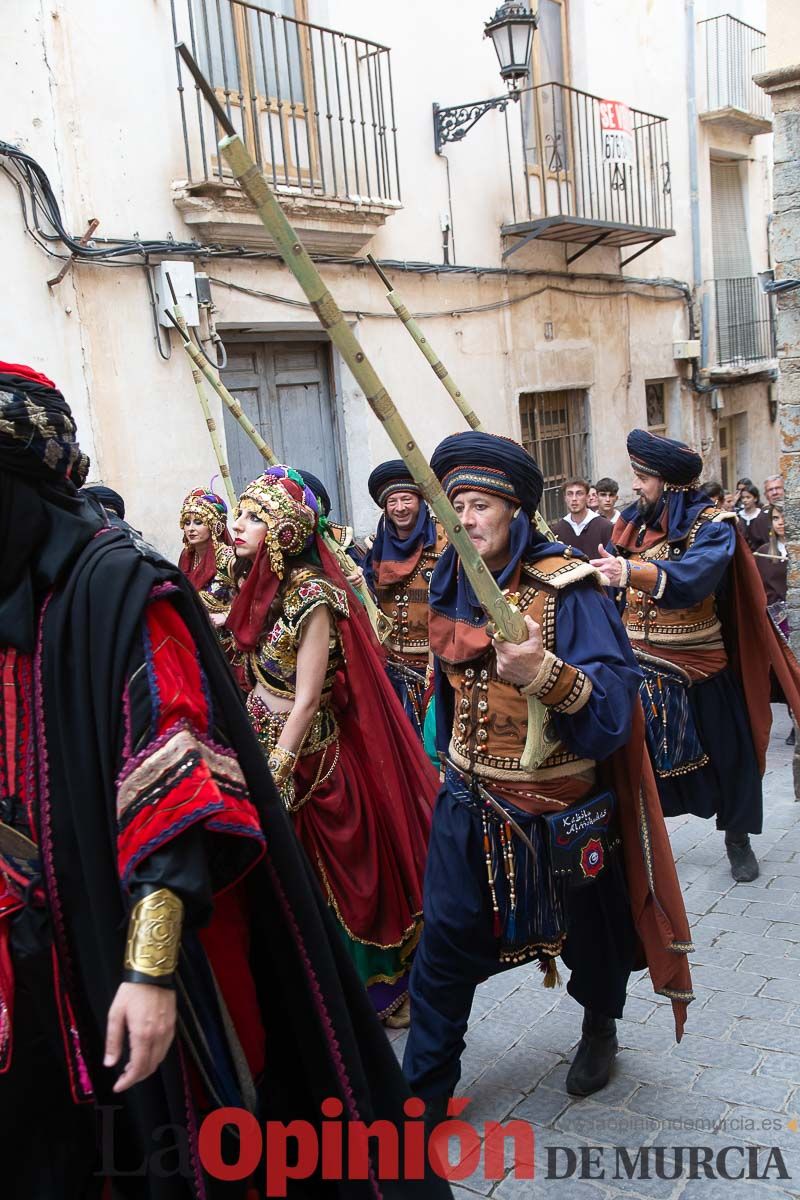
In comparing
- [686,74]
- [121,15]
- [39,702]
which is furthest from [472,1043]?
[686,74]

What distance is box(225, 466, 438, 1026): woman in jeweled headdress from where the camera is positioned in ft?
12.0

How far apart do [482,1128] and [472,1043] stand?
50 cm

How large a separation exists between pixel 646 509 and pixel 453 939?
8.83 feet

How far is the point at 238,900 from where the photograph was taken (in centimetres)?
214

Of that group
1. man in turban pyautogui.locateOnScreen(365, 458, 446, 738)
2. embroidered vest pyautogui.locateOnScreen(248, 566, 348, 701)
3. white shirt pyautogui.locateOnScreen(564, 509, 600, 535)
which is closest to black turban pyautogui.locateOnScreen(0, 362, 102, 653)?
embroidered vest pyautogui.locateOnScreen(248, 566, 348, 701)

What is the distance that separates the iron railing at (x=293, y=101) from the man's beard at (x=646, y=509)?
4.51 meters

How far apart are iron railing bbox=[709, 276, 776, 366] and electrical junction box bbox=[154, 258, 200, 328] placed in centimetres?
940

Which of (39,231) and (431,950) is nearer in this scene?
(431,950)

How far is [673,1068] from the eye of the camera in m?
3.46

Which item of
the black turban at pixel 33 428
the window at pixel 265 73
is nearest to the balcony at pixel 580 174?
the window at pixel 265 73

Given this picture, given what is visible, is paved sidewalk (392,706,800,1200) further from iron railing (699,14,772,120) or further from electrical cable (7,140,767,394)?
iron railing (699,14,772,120)

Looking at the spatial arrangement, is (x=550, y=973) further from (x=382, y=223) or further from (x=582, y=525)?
(x=382, y=223)

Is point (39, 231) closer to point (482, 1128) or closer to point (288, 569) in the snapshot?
point (288, 569)

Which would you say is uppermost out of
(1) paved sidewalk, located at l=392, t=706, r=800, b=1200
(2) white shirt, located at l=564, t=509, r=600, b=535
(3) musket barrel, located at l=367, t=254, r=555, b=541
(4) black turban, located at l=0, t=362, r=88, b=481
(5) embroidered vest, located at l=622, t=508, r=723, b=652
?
(3) musket barrel, located at l=367, t=254, r=555, b=541
